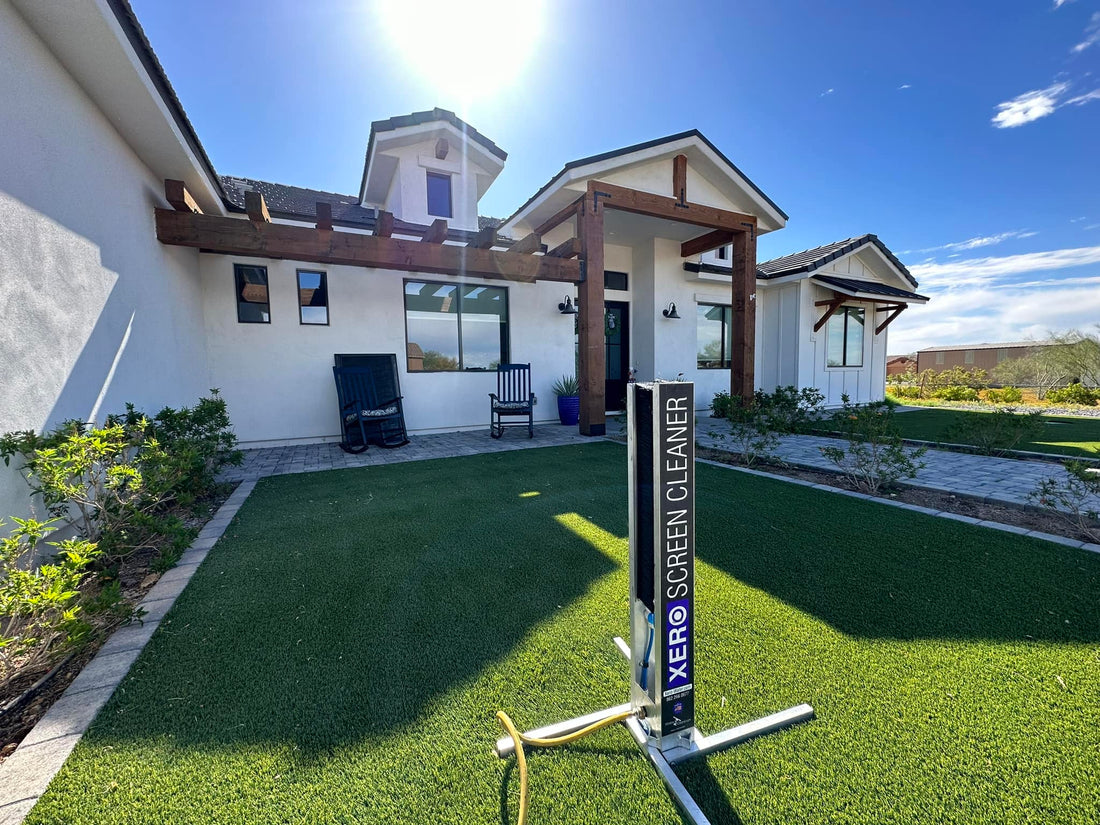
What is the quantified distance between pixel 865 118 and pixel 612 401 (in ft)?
25.3

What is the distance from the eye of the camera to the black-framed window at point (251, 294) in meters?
5.95

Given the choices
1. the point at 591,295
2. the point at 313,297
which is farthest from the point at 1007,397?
the point at 313,297

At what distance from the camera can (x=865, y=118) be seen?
876 centimetres

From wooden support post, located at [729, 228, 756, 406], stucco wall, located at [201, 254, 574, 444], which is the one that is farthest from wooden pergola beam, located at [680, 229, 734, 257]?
stucco wall, located at [201, 254, 574, 444]

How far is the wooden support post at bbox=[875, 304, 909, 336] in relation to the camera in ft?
35.1

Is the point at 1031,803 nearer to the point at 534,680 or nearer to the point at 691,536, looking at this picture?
the point at 691,536

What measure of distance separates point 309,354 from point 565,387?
166 inches

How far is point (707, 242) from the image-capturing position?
8383 millimetres

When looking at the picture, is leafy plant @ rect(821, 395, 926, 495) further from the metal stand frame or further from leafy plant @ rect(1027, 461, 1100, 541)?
the metal stand frame

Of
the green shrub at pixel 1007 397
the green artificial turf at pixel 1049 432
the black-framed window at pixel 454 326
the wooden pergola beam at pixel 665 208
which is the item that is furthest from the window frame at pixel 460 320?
the green shrub at pixel 1007 397

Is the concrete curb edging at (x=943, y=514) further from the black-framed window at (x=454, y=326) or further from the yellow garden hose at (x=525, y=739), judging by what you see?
the black-framed window at (x=454, y=326)

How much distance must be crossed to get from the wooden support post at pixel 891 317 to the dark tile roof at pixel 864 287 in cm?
31

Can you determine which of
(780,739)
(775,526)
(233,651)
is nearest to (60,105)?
(233,651)

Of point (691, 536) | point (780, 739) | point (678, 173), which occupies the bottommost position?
point (780, 739)
